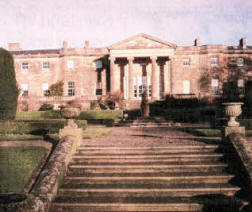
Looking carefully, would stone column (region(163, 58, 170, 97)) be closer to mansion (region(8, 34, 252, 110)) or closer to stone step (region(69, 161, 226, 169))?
mansion (region(8, 34, 252, 110))

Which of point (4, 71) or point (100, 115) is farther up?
point (4, 71)

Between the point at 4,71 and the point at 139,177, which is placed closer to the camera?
the point at 139,177

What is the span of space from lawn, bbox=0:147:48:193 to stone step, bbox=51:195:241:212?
5.86ft

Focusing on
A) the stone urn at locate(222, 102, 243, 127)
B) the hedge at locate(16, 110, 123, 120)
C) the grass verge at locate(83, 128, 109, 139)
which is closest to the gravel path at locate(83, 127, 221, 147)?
the grass verge at locate(83, 128, 109, 139)

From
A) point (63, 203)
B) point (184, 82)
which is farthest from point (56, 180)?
point (184, 82)

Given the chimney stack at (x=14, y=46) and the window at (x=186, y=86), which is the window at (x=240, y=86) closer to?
the window at (x=186, y=86)

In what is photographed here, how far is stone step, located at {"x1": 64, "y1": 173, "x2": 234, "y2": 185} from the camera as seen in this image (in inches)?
328

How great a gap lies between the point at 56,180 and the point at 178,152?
444cm

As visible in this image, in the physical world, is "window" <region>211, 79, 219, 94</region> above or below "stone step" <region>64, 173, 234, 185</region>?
above

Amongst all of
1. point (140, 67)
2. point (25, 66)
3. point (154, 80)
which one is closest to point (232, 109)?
point (154, 80)

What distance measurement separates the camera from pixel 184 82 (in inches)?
1687

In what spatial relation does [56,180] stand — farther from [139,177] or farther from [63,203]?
[139,177]

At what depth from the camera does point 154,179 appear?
841cm

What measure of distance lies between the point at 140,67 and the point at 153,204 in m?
36.4
